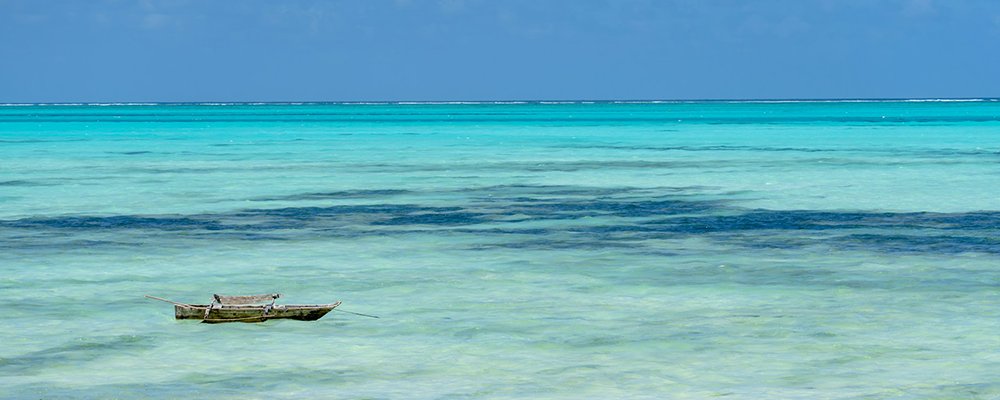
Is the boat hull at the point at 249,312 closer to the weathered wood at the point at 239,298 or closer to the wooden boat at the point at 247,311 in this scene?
the wooden boat at the point at 247,311

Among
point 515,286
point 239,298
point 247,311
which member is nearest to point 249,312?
point 247,311

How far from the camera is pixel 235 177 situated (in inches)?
1355

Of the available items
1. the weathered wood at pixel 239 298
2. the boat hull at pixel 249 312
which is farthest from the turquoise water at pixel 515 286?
the weathered wood at pixel 239 298

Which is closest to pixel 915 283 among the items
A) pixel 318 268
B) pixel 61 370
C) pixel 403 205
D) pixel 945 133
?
pixel 318 268

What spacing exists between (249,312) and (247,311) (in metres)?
0.02

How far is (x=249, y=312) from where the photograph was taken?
13031 mm

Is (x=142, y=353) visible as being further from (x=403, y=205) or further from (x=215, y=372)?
(x=403, y=205)

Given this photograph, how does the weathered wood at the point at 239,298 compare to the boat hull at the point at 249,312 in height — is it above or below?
above

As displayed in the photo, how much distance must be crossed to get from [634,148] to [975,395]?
43067 mm

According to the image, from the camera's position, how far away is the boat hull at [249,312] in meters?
13.0

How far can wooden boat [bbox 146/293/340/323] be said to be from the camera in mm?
12992

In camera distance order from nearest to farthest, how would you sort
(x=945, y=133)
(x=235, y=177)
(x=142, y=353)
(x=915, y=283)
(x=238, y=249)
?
1. (x=142, y=353)
2. (x=915, y=283)
3. (x=238, y=249)
4. (x=235, y=177)
5. (x=945, y=133)

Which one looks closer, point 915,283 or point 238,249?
point 915,283

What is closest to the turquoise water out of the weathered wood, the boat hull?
the boat hull
